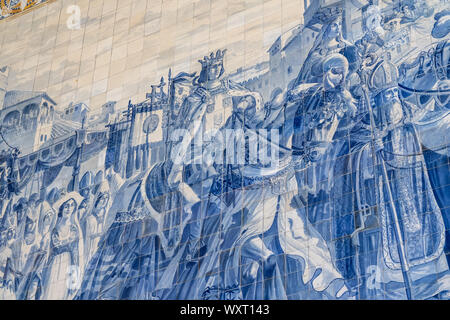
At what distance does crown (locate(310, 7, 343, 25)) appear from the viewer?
530 inches

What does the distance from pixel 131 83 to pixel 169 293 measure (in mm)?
3977

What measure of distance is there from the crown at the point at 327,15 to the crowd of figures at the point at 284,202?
0.03 m

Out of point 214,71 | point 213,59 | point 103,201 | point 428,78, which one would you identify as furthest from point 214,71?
point 428,78

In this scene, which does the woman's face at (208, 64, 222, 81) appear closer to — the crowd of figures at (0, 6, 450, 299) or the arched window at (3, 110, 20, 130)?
the crowd of figures at (0, 6, 450, 299)

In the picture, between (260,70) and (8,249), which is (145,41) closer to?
(260,70)

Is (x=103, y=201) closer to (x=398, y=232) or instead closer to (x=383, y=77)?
(x=383, y=77)

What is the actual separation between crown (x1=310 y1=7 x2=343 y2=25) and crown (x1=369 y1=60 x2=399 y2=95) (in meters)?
1.20

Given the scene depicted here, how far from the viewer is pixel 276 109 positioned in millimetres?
13359

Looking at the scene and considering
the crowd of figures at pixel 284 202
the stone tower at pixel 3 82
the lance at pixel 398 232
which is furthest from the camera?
the stone tower at pixel 3 82

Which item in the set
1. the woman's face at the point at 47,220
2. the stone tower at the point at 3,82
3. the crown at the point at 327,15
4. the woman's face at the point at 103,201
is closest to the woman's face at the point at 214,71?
the crown at the point at 327,15

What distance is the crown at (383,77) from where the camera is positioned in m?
12.4

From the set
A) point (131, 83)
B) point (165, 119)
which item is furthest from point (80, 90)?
point (165, 119)

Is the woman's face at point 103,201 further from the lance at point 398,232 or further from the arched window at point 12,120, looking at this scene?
the lance at point 398,232

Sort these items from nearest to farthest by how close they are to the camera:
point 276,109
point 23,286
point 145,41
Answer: point 276,109
point 23,286
point 145,41
